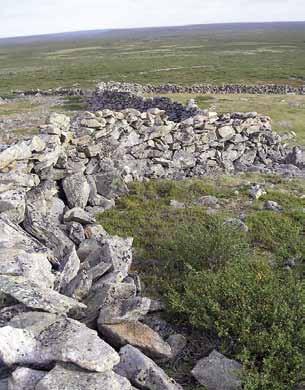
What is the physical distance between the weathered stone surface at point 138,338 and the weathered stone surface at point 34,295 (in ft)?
2.04

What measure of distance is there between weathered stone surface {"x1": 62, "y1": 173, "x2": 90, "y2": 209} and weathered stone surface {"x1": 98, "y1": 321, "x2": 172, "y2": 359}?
5579 millimetres

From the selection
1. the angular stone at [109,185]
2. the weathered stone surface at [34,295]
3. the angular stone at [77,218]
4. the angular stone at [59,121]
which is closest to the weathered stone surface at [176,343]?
the weathered stone surface at [34,295]

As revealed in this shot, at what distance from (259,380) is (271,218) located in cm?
648

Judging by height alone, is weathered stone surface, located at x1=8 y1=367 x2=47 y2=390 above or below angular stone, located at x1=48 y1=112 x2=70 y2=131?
below

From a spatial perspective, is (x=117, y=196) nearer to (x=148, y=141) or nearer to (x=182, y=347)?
(x=148, y=141)

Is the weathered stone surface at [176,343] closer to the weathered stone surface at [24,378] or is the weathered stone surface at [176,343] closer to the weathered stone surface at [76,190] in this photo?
the weathered stone surface at [24,378]

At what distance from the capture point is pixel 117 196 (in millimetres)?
13195

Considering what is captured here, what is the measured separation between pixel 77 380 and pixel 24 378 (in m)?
0.56

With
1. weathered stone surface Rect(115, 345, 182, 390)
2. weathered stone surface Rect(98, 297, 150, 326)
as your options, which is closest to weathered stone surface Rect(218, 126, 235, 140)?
weathered stone surface Rect(98, 297, 150, 326)

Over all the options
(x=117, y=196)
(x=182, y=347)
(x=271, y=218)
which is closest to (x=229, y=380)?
(x=182, y=347)

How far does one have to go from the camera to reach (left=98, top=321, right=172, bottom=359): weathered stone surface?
6312 mm

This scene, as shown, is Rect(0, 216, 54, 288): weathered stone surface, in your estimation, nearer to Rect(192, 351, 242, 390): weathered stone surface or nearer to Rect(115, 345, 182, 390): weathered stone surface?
Rect(115, 345, 182, 390): weathered stone surface

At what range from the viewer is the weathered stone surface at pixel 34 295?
19.7ft

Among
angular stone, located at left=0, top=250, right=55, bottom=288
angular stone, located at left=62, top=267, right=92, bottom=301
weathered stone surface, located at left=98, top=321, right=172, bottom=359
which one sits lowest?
weathered stone surface, located at left=98, top=321, right=172, bottom=359
